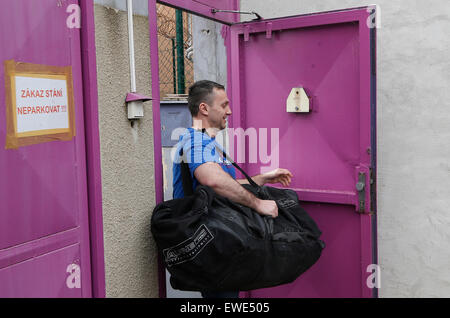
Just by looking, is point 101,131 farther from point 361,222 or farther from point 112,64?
point 361,222

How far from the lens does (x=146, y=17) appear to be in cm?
271

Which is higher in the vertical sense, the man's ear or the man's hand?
the man's ear

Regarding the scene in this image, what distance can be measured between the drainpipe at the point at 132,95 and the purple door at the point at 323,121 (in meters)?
1.18

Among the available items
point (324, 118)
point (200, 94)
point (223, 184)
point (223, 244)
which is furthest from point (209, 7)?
point (223, 244)

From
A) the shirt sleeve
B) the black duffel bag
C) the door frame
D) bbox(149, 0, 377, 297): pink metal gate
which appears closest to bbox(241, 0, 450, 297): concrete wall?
bbox(149, 0, 377, 297): pink metal gate

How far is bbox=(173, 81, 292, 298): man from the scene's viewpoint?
2641mm

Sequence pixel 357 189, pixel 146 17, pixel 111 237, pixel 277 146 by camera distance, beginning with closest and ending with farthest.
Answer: pixel 111 237 → pixel 146 17 → pixel 357 189 → pixel 277 146

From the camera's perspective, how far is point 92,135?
2.34m

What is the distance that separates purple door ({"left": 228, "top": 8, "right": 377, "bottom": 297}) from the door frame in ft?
4.82

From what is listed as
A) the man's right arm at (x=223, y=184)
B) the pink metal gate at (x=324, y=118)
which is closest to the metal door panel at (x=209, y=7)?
the pink metal gate at (x=324, y=118)

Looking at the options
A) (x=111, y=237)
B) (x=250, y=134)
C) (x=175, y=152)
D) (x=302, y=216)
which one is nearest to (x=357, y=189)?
(x=302, y=216)

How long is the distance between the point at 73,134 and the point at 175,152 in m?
0.71

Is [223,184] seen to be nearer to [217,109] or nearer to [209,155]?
[209,155]

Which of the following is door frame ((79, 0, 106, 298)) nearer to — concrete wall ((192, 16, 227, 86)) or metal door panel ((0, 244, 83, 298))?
metal door panel ((0, 244, 83, 298))
